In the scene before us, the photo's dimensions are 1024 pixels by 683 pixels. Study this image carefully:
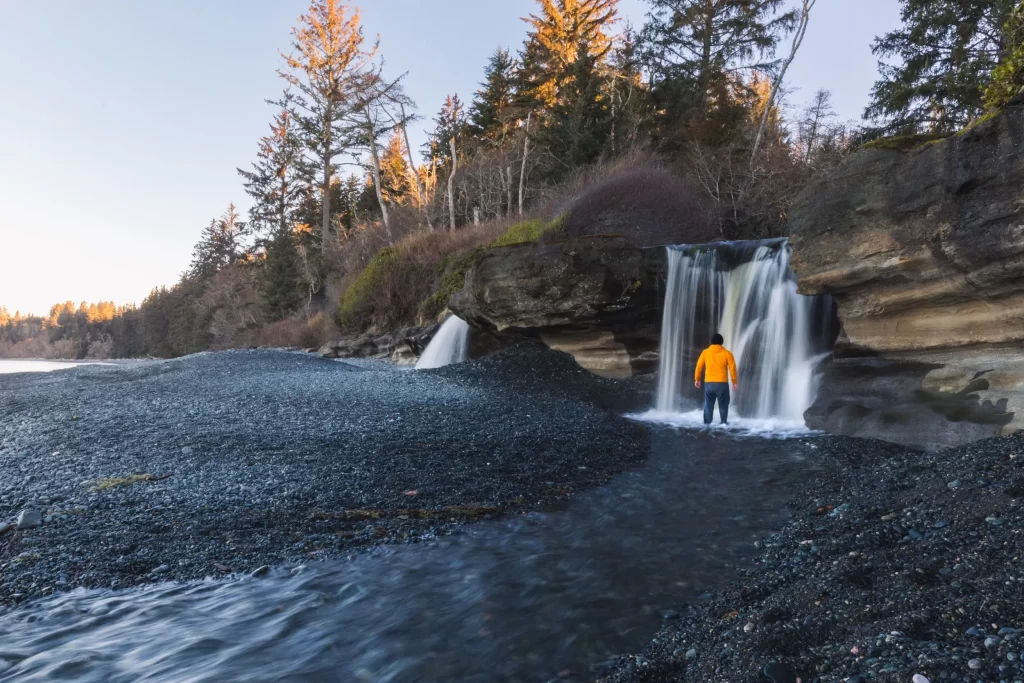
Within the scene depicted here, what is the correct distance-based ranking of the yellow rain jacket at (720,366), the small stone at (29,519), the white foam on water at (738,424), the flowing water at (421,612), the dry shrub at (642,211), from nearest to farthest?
the flowing water at (421,612), the small stone at (29,519), the white foam on water at (738,424), the yellow rain jacket at (720,366), the dry shrub at (642,211)

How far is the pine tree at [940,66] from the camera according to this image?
54.5 ft

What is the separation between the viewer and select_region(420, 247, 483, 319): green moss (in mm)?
19312

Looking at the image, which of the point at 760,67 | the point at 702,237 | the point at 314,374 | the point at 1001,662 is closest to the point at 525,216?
the point at 702,237

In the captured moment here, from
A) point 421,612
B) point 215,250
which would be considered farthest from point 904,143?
point 215,250

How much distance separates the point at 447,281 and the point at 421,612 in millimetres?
16743

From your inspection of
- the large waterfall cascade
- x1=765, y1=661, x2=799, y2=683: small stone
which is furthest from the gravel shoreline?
x1=765, y1=661, x2=799, y2=683: small stone

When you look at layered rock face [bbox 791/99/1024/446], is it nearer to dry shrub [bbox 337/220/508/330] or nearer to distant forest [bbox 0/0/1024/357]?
distant forest [bbox 0/0/1024/357]

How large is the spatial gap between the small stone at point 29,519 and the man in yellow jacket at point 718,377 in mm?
9227

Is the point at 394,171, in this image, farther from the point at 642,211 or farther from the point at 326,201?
the point at 642,211

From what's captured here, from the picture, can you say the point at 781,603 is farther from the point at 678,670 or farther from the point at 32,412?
the point at 32,412

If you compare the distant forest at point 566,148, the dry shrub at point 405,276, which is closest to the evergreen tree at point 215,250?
the distant forest at point 566,148

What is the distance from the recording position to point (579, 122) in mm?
22969

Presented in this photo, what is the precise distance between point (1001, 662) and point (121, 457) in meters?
7.72

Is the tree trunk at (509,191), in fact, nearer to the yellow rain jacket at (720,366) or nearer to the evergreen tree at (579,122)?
the evergreen tree at (579,122)
